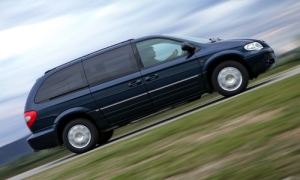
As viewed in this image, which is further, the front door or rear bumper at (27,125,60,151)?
rear bumper at (27,125,60,151)

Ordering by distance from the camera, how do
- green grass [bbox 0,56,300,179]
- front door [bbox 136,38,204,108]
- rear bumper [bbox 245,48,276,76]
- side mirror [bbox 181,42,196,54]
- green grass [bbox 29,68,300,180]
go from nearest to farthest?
green grass [bbox 29,68,300,180] < side mirror [bbox 181,42,196,54] < front door [bbox 136,38,204,108] < rear bumper [bbox 245,48,276,76] < green grass [bbox 0,56,300,179]

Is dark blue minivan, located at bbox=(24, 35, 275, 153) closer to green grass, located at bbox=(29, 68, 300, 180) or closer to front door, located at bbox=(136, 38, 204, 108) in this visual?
front door, located at bbox=(136, 38, 204, 108)

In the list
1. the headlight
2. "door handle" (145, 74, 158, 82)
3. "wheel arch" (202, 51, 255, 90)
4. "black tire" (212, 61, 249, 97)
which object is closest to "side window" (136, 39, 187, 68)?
"door handle" (145, 74, 158, 82)

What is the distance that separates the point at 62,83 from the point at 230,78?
347 cm

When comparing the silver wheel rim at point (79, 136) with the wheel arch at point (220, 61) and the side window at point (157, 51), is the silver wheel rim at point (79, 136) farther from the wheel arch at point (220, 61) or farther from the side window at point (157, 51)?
the wheel arch at point (220, 61)

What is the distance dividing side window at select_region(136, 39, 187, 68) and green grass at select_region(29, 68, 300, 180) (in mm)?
2322

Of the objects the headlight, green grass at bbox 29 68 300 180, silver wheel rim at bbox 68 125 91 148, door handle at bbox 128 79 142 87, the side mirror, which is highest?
the side mirror

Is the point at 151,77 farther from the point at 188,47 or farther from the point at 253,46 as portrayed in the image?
the point at 253,46

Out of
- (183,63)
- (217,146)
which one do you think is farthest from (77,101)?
(217,146)

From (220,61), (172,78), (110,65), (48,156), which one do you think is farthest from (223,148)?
(48,156)

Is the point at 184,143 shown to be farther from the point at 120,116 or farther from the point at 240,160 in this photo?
the point at 120,116

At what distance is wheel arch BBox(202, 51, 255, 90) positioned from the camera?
10.8 metres

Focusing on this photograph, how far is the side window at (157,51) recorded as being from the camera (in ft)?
35.9

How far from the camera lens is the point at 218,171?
4.72 metres
